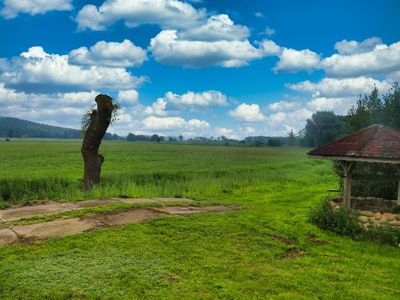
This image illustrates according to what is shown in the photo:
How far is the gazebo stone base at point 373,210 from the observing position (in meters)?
11.8

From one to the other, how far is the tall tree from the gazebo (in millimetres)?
9455

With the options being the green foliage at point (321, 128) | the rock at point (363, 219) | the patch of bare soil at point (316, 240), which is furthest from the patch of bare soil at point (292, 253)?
the green foliage at point (321, 128)

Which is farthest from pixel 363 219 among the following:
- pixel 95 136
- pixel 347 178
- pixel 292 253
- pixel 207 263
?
pixel 95 136

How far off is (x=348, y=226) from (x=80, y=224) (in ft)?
24.1

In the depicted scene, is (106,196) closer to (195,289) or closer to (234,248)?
(234,248)

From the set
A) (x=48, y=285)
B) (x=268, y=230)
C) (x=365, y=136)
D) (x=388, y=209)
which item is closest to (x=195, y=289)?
(x=48, y=285)

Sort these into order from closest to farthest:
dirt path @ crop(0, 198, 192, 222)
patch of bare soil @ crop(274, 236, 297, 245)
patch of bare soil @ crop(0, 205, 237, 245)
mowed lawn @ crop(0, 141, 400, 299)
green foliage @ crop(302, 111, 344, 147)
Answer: mowed lawn @ crop(0, 141, 400, 299) < patch of bare soil @ crop(0, 205, 237, 245) < patch of bare soil @ crop(274, 236, 297, 245) < dirt path @ crop(0, 198, 192, 222) < green foliage @ crop(302, 111, 344, 147)

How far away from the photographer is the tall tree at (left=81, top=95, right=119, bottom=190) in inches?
736

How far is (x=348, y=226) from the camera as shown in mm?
11695

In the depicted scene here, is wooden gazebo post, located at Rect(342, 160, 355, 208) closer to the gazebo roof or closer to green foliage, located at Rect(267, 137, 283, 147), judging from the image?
the gazebo roof

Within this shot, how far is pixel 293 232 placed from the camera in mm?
11523

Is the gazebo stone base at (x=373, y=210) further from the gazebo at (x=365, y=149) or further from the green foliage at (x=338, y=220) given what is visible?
the gazebo at (x=365, y=149)

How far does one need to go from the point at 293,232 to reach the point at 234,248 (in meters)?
2.53

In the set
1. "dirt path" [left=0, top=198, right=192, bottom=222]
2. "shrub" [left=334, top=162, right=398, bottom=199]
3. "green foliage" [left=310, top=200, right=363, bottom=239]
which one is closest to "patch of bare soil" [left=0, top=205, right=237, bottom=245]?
"dirt path" [left=0, top=198, right=192, bottom=222]
